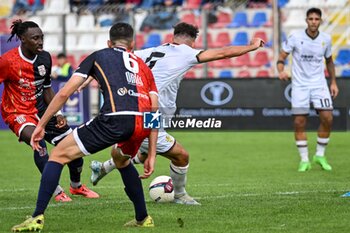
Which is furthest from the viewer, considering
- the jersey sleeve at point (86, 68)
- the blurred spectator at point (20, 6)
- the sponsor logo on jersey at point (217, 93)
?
the blurred spectator at point (20, 6)

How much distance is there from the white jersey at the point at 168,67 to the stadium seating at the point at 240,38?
47.9 feet

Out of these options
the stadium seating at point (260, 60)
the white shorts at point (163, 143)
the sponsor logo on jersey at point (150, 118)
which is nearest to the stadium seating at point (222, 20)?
the stadium seating at point (260, 60)

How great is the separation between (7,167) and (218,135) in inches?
285

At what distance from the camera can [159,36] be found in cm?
2502

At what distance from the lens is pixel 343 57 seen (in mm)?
22656

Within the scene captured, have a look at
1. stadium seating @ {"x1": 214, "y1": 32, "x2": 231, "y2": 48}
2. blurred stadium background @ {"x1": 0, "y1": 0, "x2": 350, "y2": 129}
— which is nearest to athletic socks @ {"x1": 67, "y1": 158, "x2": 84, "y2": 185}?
blurred stadium background @ {"x1": 0, "y1": 0, "x2": 350, "y2": 129}

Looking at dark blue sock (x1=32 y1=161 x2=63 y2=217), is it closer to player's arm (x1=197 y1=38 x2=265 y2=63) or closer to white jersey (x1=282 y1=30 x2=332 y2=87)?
player's arm (x1=197 y1=38 x2=265 y2=63)

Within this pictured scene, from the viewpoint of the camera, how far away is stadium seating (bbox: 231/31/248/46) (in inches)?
963

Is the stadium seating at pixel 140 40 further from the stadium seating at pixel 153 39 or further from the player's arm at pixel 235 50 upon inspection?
the player's arm at pixel 235 50

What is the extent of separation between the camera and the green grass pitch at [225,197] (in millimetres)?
8250

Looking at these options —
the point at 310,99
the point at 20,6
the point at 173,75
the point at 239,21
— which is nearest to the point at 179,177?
the point at 173,75

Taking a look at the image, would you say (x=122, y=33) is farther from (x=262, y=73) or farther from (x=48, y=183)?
(x=262, y=73)

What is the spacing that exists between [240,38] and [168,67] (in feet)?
49.3

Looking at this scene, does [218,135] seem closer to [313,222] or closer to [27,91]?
[27,91]
